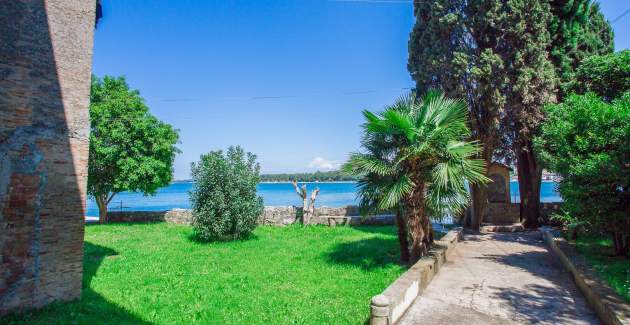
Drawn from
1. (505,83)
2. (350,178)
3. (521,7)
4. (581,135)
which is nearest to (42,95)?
(350,178)

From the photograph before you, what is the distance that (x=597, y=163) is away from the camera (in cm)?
691

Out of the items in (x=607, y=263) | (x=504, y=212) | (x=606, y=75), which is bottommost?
(x=607, y=263)

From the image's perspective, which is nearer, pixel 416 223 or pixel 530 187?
pixel 416 223

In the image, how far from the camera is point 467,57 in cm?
1253

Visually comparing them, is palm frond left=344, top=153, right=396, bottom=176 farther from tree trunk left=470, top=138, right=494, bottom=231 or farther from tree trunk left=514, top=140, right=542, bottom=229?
tree trunk left=514, top=140, right=542, bottom=229

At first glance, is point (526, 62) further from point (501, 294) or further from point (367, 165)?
point (501, 294)

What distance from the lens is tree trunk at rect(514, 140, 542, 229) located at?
50.1ft

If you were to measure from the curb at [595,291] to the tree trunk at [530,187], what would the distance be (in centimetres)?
683

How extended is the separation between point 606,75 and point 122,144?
20.3m

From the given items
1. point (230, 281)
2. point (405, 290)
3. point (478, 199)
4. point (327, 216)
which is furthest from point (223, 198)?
point (478, 199)

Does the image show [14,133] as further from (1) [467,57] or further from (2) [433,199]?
(1) [467,57]

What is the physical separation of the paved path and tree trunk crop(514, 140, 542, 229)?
20.3ft

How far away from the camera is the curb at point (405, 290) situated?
4473 millimetres

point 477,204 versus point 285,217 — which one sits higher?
point 477,204
